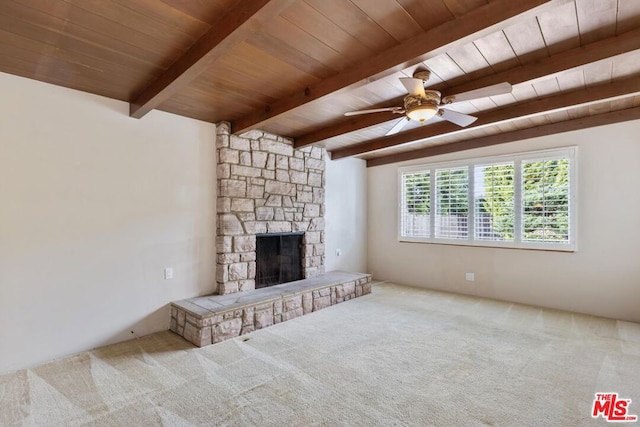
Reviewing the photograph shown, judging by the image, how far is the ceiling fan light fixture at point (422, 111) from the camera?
2.66 meters

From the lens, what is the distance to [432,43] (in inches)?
83.9

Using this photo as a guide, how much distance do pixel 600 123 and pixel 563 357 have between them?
3025mm

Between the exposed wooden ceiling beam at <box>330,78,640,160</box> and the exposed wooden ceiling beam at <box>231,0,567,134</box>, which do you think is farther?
the exposed wooden ceiling beam at <box>330,78,640,160</box>

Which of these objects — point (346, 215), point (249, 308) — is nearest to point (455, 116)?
point (249, 308)

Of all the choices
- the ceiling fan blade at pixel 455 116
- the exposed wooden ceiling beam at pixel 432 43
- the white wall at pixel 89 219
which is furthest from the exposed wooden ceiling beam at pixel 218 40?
the ceiling fan blade at pixel 455 116

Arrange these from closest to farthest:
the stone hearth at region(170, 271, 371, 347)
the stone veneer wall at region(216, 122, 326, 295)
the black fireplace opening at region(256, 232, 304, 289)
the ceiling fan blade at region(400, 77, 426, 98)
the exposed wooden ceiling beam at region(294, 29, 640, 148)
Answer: the exposed wooden ceiling beam at region(294, 29, 640, 148) → the ceiling fan blade at region(400, 77, 426, 98) → the stone hearth at region(170, 271, 371, 347) → the stone veneer wall at region(216, 122, 326, 295) → the black fireplace opening at region(256, 232, 304, 289)

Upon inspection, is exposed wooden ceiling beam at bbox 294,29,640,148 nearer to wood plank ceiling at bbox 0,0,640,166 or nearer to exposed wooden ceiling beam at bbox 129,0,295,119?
wood plank ceiling at bbox 0,0,640,166

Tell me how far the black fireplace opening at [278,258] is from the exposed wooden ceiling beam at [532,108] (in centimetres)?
209

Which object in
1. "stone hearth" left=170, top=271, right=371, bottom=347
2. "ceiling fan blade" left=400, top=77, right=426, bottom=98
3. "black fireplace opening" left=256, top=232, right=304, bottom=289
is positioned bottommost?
"stone hearth" left=170, top=271, right=371, bottom=347

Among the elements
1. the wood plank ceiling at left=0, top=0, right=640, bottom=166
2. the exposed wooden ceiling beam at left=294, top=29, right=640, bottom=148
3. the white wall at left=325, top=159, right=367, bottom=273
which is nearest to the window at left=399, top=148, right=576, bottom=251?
the white wall at left=325, top=159, right=367, bottom=273

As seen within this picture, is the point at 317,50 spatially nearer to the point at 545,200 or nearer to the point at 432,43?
the point at 432,43

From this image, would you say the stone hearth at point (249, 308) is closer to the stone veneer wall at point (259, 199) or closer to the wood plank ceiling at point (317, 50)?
the stone veneer wall at point (259, 199)

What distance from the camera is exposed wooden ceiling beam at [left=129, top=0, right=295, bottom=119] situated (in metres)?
1.74
